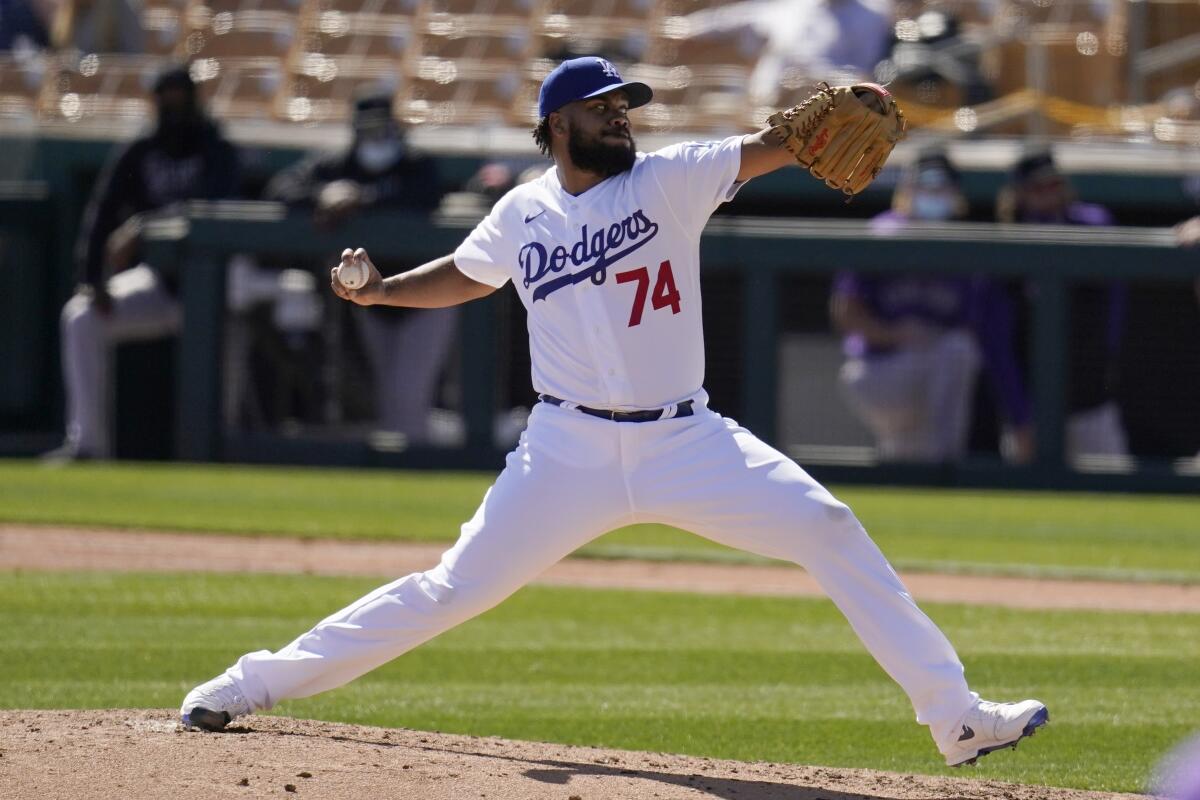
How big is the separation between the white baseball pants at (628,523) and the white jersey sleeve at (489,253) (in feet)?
1.25

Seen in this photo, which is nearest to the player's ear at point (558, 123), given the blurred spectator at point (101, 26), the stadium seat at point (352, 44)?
the stadium seat at point (352, 44)

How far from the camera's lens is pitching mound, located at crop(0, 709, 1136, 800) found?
3945 mm

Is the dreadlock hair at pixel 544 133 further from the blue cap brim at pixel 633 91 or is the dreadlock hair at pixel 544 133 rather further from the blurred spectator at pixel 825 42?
the blurred spectator at pixel 825 42

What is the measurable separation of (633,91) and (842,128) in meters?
0.54

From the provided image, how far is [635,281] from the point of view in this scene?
4.37 meters

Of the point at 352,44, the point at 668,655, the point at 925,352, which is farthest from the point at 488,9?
the point at 668,655

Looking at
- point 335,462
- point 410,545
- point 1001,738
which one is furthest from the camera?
point 335,462

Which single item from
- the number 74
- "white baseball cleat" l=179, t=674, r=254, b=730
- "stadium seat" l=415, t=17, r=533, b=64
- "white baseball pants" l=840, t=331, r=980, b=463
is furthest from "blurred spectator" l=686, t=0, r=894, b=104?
"white baseball cleat" l=179, t=674, r=254, b=730

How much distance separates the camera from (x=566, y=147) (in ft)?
15.0

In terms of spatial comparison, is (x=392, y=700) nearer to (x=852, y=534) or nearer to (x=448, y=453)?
(x=852, y=534)

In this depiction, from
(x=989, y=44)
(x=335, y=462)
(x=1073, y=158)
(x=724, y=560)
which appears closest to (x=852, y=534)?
(x=724, y=560)

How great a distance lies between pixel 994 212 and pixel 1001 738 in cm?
940

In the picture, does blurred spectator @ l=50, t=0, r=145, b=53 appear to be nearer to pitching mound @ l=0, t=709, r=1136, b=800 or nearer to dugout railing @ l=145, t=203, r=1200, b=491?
dugout railing @ l=145, t=203, r=1200, b=491

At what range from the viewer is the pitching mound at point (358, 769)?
395 cm
